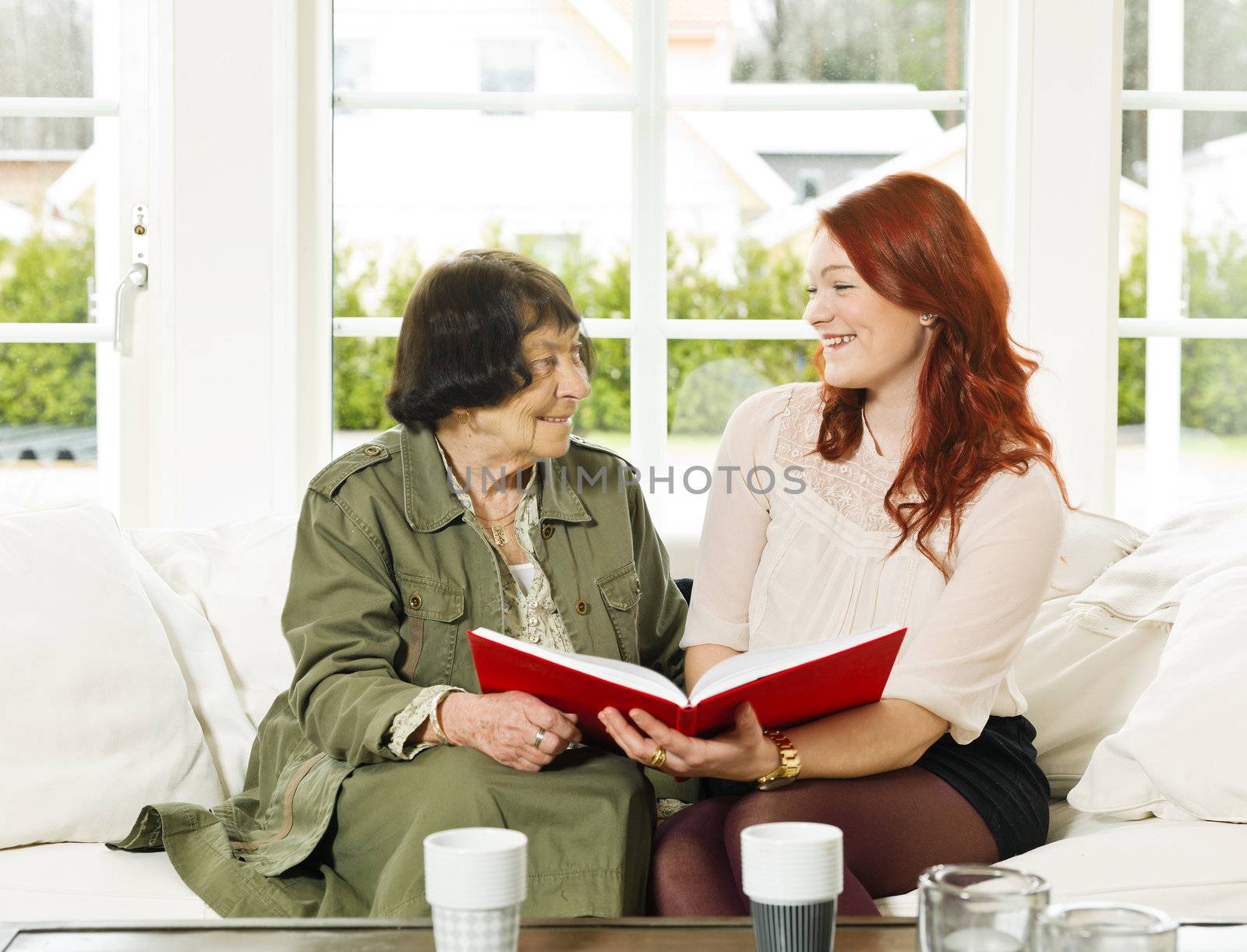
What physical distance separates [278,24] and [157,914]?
1.78 m

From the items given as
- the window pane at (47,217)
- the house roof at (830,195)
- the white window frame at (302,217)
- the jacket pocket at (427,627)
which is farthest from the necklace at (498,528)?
the window pane at (47,217)

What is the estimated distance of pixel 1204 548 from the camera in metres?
2.03

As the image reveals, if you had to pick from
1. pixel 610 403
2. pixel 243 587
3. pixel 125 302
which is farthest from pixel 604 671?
pixel 125 302

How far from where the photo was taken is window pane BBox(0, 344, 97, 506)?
273 centimetres

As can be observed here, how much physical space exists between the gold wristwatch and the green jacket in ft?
1.25

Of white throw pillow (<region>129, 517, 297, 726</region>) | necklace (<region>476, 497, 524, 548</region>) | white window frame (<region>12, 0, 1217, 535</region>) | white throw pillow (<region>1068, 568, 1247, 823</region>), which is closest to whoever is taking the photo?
white throw pillow (<region>1068, 568, 1247, 823</region>)

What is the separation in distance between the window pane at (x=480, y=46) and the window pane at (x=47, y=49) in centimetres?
52

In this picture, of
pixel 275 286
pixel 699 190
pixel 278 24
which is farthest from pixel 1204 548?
pixel 278 24

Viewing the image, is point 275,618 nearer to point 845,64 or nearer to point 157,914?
point 157,914

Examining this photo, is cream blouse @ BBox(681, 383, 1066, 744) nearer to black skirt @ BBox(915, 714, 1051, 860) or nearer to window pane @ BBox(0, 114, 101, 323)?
black skirt @ BBox(915, 714, 1051, 860)

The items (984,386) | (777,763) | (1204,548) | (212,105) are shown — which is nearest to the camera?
(777,763)

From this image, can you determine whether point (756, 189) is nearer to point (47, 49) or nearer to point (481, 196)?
point (481, 196)

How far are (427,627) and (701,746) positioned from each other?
0.50 meters

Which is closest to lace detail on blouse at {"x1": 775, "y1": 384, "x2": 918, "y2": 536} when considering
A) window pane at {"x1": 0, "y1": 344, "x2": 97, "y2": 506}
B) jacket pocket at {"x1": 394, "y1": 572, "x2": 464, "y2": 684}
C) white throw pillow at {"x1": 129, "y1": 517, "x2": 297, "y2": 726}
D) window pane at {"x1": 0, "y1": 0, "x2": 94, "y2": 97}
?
jacket pocket at {"x1": 394, "y1": 572, "x2": 464, "y2": 684}
